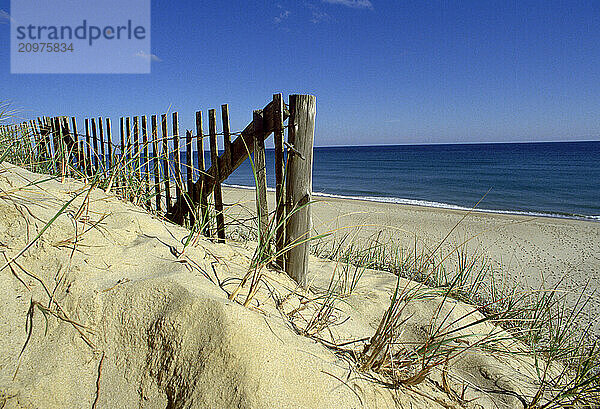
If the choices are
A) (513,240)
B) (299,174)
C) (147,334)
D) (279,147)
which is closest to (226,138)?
(279,147)

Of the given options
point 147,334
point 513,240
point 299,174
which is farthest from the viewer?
point 513,240

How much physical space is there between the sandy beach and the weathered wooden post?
122 cm

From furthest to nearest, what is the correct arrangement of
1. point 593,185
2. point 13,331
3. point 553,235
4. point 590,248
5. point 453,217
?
point 593,185
point 453,217
point 553,235
point 590,248
point 13,331

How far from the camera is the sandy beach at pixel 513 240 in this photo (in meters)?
5.58

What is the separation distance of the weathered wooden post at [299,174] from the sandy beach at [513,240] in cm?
122

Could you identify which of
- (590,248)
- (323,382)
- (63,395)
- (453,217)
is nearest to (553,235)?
(590,248)

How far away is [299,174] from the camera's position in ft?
8.17

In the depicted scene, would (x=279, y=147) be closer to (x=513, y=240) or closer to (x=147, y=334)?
(x=147, y=334)

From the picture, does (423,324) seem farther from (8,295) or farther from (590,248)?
(590,248)

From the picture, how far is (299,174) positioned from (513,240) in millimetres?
7791

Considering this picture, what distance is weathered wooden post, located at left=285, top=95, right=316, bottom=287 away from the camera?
246 centimetres

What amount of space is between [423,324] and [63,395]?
2.26 meters

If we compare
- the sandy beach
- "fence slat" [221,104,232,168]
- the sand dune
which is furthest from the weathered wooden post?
the sandy beach

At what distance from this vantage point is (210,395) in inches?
48.4
